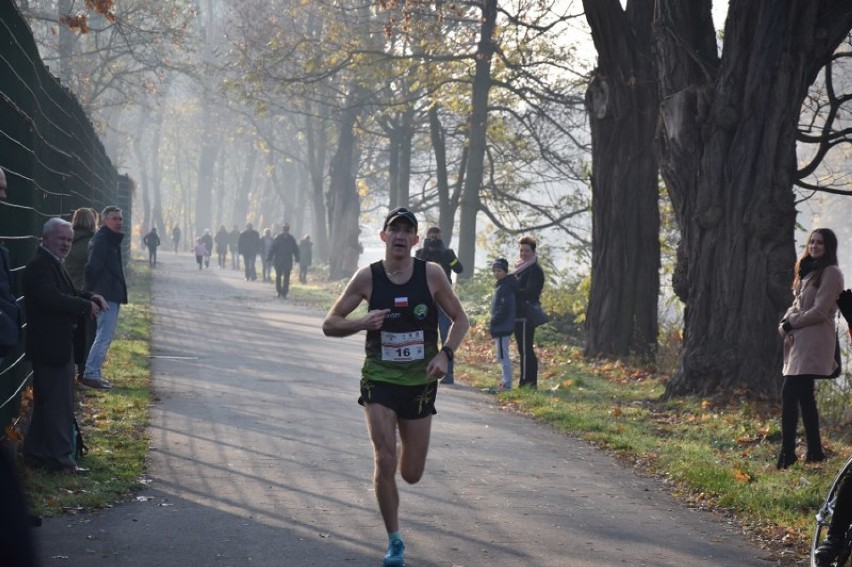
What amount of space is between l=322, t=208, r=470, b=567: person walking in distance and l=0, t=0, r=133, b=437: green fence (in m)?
3.01

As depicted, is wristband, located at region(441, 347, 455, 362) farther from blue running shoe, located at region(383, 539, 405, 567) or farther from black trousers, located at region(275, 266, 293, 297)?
black trousers, located at region(275, 266, 293, 297)

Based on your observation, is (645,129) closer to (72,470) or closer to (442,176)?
(72,470)

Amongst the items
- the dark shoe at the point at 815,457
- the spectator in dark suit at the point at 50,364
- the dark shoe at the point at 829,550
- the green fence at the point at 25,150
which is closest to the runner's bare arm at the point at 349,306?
the spectator in dark suit at the point at 50,364

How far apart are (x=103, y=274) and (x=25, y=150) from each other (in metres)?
3.72

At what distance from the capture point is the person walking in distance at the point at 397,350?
7.14 m

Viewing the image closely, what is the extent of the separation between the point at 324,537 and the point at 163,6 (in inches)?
1188

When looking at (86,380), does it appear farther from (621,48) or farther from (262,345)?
(621,48)

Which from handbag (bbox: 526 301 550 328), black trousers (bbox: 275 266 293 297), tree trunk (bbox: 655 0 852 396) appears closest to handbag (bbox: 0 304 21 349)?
tree trunk (bbox: 655 0 852 396)

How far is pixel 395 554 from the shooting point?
6.97 metres

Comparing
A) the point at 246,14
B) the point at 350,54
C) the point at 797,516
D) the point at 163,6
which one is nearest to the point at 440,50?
the point at 350,54

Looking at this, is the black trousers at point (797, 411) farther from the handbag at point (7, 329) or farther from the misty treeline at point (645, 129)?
→ the handbag at point (7, 329)

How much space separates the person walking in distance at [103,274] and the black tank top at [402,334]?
22.8 ft

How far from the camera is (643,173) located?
61.3ft

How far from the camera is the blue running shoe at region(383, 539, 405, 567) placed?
273 inches
